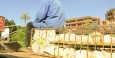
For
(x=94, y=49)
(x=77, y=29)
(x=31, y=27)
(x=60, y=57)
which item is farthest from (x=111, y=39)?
(x=31, y=27)

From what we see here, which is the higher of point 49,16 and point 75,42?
point 49,16

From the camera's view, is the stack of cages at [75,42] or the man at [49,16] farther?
the man at [49,16]

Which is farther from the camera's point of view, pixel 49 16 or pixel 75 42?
pixel 49 16

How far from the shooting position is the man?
742 cm

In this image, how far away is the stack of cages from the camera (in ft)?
19.0

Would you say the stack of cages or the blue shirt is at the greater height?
the blue shirt

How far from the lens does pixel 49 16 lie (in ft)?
24.7

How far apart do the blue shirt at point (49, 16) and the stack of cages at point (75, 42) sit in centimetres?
28

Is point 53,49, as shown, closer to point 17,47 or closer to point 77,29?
point 77,29

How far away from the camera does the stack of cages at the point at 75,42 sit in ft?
19.0

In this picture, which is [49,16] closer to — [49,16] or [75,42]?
[49,16]

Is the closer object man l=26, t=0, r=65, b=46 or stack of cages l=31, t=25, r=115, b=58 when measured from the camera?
stack of cages l=31, t=25, r=115, b=58

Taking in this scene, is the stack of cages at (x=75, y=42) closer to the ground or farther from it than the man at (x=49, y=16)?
closer to the ground

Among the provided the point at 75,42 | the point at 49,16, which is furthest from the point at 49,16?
the point at 75,42
